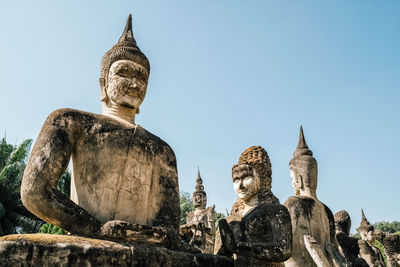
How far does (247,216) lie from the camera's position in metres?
5.18

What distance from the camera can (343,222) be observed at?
8562mm

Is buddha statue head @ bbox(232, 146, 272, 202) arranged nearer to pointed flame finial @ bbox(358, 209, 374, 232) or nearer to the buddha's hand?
the buddha's hand

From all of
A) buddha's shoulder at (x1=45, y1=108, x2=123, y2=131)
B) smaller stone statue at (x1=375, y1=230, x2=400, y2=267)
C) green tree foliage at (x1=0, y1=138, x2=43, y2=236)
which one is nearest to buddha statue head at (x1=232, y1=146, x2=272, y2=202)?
buddha's shoulder at (x1=45, y1=108, x2=123, y2=131)

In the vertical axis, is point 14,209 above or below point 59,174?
above

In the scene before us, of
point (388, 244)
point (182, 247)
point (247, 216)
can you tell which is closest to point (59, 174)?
point (182, 247)

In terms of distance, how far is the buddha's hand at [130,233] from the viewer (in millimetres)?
3387

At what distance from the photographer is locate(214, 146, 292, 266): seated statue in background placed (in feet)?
14.8

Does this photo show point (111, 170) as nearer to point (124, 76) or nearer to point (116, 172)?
point (116, 172)

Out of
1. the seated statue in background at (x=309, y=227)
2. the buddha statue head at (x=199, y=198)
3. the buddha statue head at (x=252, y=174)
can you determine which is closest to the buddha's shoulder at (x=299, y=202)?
the seated statue in background at (x=309, y=227)

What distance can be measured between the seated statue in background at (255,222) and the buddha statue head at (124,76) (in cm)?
188

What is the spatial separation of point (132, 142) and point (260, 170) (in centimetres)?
232

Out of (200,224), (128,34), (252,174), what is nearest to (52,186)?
(128,34)

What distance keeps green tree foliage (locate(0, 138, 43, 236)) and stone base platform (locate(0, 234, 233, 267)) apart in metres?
25.9

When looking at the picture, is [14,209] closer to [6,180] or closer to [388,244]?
[6,180]
